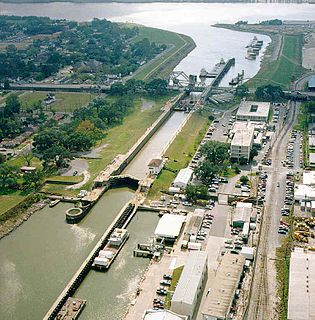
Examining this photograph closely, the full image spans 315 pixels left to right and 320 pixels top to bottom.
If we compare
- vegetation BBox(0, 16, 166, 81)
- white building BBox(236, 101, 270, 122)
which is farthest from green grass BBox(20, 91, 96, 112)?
white building BBox(236, 101, 270, 122)

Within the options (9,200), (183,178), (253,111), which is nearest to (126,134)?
(183,178)

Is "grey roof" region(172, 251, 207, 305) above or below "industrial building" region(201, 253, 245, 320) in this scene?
above

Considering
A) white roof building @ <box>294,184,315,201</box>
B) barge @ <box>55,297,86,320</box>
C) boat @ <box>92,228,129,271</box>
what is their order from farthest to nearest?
white roof building @ <box>294,184,315,201</box>, boat @ <box>92,228,129,271</box>, barge @ <box>55,297,86,320</box>

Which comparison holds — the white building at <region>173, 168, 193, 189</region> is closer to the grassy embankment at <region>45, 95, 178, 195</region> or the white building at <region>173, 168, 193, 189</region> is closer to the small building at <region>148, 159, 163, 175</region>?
the small building at <region>148, 159, 163, 175</region>

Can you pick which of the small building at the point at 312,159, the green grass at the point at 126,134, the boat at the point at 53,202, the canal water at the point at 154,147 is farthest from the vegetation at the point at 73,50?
the small building at the point at 312,159

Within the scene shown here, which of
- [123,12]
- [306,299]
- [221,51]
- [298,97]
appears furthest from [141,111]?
[123,12]
